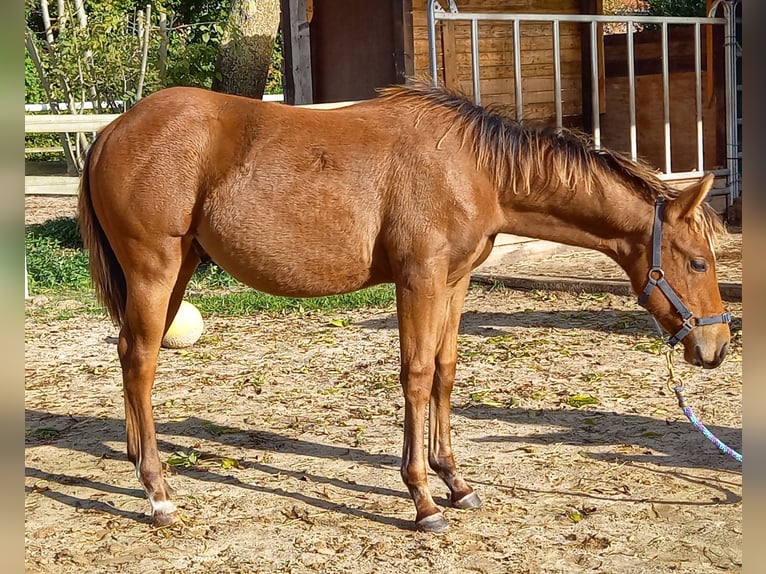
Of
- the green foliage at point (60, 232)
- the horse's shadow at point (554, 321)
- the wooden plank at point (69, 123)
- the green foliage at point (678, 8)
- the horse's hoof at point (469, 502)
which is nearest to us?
the horse's hoof at point (469, 502)

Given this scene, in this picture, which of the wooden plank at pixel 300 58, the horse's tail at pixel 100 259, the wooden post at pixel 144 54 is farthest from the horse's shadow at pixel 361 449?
the wooden post at pixel 144 54

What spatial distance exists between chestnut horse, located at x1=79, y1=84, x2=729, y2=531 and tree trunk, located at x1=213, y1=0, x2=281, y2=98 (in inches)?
261

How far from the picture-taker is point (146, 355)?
11.4ft

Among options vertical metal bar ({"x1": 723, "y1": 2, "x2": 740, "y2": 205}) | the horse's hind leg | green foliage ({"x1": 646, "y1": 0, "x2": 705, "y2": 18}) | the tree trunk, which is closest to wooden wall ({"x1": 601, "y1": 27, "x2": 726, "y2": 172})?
vertical metal bar ({"x1": 723, "y1": 2, "x2": 740, "y2": 205})

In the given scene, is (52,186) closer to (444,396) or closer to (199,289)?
(199,289)

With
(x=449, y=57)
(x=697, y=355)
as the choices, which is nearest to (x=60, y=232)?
(x=449, y=57)

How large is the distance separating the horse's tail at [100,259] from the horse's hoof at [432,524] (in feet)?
5.02

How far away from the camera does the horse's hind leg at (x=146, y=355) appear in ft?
11.2

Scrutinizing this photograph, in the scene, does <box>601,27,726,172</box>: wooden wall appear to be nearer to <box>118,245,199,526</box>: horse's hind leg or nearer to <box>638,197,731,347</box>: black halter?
<box>638,197,731,347</box>: black halter

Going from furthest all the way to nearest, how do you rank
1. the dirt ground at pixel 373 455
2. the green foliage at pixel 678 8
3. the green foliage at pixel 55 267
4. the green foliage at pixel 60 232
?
the green foliage at pixel 678 8
the green foliage at pixel 60 232
the green foliage at pixel 55 267
the dirt ground at pixel 373 455

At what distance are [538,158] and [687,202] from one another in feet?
1.93

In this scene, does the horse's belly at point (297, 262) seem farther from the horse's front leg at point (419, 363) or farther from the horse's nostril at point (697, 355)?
the horse's nostril at point (697, 355)

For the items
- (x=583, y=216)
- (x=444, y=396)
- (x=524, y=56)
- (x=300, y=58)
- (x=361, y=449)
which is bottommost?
(x=361, y=449)
